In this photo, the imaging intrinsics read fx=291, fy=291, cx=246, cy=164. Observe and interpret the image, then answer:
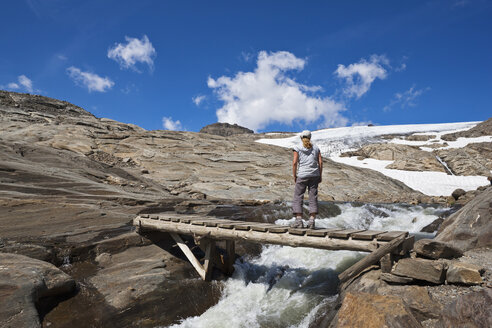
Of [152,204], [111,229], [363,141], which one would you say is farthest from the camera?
[363,141]

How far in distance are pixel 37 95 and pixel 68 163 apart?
27651 millimetres

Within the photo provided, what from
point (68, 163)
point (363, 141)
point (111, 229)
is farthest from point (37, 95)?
point (363, 141)

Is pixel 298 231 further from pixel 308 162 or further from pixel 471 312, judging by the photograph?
pixel 471 312

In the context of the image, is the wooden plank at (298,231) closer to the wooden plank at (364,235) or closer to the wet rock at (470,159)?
the wooden plank at (364,235)

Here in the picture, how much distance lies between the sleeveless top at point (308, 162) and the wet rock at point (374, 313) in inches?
108

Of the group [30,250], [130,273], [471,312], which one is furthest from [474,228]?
[30,250]

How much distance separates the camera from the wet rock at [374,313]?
12.9 feet

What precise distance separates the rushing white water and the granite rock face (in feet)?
378

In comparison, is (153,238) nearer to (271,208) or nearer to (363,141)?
Result: (271,208)

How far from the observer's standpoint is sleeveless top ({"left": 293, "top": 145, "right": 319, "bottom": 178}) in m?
6.70

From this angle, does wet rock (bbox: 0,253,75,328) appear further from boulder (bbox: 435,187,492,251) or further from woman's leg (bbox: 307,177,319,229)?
boulder (bbox: 435,187,492,251)

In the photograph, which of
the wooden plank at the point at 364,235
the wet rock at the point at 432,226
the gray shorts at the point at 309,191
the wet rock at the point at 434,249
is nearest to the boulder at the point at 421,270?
the wet rock at the point at 434,249

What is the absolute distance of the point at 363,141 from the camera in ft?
251

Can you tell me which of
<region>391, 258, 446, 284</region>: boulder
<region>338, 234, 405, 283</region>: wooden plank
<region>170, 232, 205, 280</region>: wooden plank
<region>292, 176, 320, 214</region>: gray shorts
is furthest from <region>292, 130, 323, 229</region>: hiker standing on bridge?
<region>170, 232, 205, 280</region>: wooden plank
